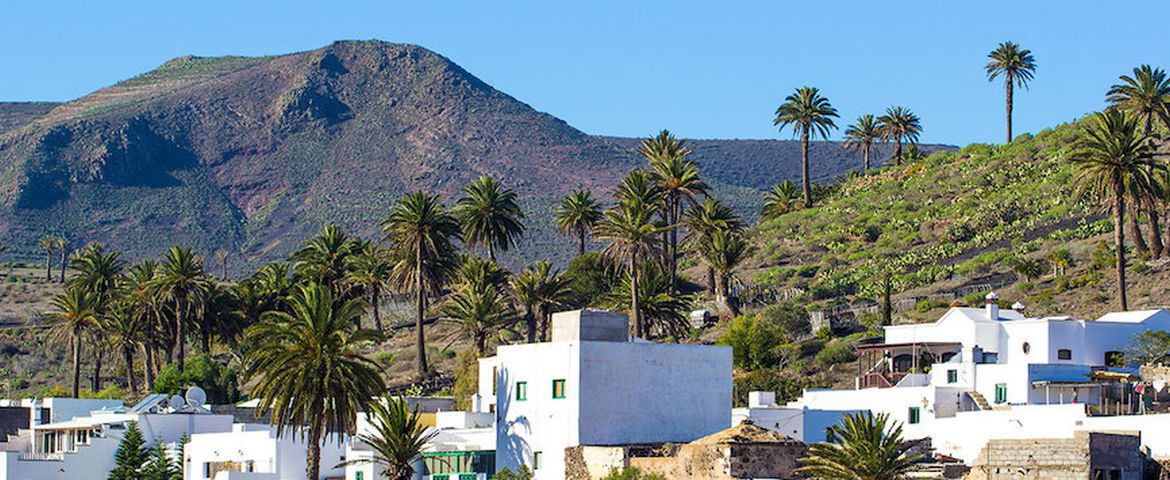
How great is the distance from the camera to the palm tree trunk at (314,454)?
70.2 metres

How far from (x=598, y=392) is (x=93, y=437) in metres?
32.1

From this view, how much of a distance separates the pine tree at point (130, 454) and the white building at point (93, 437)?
100 cm

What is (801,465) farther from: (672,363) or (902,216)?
(902,216)

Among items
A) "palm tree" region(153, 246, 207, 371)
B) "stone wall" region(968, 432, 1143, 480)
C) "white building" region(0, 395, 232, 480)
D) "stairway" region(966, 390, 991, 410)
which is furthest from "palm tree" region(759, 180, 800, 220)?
"stone wall" region(968, 432, 1143, 480)

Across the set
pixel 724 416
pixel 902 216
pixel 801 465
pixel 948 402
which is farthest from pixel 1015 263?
pixel 801 465

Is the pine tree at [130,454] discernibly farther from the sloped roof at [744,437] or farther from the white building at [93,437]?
the sloped roof at [744,437]

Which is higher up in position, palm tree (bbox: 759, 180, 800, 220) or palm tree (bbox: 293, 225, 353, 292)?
palm tree (bbox: 759, 180, 800, 220)

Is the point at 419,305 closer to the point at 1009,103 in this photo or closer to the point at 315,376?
the point at 315,376

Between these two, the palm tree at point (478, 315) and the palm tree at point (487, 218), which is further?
the palm tree at point (487, 218)

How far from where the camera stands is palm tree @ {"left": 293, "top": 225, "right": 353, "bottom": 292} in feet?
408

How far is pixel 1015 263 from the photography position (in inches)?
5015

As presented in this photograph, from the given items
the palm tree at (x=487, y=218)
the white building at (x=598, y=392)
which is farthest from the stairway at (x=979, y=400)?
the palm tree at (x=487, y=218)

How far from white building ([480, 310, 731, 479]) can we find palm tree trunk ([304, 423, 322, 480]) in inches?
282

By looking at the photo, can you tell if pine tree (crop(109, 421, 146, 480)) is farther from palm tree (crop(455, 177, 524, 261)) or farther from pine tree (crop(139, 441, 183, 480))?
palm tree (crop(455, 177, 524, 261))
